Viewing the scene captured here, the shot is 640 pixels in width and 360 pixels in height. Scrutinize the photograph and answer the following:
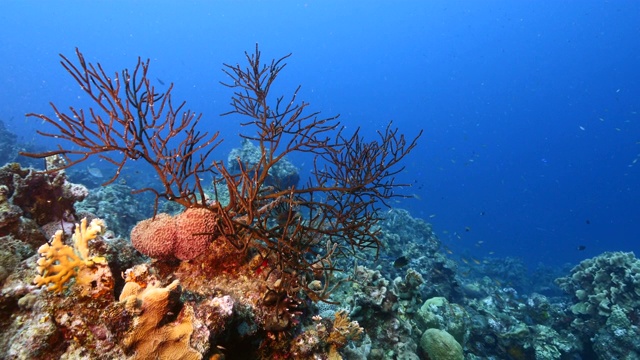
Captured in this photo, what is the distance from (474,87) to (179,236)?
206m

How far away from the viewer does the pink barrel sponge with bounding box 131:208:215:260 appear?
3348 mm

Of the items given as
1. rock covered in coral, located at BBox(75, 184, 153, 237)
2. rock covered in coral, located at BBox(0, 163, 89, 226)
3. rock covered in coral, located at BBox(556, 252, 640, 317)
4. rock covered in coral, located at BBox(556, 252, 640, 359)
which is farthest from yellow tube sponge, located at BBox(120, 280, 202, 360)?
rock covered in coral, located at BBox(556, 252, 640, 317)

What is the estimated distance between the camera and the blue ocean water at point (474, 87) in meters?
114

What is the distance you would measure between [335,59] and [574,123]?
133 meters

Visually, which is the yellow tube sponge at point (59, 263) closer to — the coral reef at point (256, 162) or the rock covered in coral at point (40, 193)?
the rock covered in coral at point (40, 193)

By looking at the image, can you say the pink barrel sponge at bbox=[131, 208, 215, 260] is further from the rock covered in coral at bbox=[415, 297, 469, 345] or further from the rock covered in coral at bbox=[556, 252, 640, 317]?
the rock covered in coral at bbox=[556, 252, 640, 317]

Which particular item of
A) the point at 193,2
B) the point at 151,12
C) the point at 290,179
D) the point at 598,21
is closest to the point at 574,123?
the point at 598,21

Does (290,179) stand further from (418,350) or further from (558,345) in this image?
(558,345)

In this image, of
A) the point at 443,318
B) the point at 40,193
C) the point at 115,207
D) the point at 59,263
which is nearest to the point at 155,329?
the point at 59,263

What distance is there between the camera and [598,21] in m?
131

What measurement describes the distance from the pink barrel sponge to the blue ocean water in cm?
7959

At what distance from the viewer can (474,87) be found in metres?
180

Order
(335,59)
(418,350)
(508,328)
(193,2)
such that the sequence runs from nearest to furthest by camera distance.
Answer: (418,350) < (508,328) < (193,2) < (335,59)

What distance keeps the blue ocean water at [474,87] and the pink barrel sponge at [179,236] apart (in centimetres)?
7959
